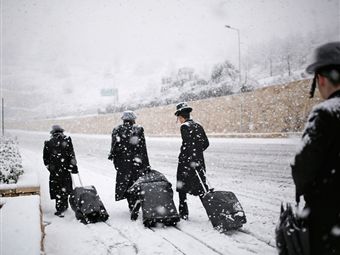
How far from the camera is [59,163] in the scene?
656cm

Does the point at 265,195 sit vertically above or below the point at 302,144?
below

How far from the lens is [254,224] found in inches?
209

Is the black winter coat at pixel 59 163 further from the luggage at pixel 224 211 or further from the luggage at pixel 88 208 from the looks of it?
the luggage at pixel 224 211

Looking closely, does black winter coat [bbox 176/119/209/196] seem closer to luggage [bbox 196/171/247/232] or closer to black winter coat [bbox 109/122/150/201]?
luggage [bbox 196/171/247/232]

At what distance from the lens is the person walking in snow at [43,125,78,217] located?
649cm

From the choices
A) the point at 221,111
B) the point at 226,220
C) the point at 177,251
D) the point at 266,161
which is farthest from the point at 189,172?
the point at 221,111

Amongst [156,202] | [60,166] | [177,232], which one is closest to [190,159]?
[156,202]

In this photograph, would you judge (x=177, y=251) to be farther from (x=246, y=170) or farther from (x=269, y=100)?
(x=269, y=100)

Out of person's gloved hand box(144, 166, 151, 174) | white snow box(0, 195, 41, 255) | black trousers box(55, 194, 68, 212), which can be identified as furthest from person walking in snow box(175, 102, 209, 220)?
black trousers box(55, 194, 68, 212)

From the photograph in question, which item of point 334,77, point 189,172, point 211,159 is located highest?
point 334,77

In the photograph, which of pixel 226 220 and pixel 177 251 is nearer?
pixel 177 251

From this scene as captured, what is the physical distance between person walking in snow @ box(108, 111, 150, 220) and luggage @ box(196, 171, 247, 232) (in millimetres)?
1616

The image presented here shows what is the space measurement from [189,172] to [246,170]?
19.7 feet

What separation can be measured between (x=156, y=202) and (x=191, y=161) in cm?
90
